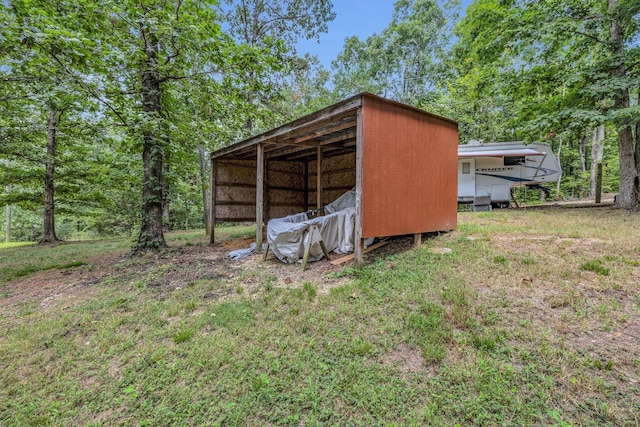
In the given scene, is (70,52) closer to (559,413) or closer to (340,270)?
(340,270)

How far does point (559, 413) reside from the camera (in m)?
1.58

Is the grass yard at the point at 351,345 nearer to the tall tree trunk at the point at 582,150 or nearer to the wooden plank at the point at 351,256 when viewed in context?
the wooden plank at the point at 351,256

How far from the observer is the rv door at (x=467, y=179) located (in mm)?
10078

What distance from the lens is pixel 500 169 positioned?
9.96m

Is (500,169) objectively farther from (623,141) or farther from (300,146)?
(300,146)

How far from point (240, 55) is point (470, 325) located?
5589 millimetres

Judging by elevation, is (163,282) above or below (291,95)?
below

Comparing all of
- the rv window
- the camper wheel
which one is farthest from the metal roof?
the camper wheel

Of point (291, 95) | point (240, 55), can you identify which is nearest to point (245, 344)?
point (240, 55)

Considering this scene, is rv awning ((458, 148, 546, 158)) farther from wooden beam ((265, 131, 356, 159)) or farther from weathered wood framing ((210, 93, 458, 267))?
wooden beam ((265, 131, 356, 159))

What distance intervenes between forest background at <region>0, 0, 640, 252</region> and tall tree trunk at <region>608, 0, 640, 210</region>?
0.03m

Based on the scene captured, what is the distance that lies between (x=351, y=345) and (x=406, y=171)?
304cm

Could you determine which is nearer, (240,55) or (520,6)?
(240,55)

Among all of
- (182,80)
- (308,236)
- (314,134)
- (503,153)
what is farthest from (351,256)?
(503,153)
